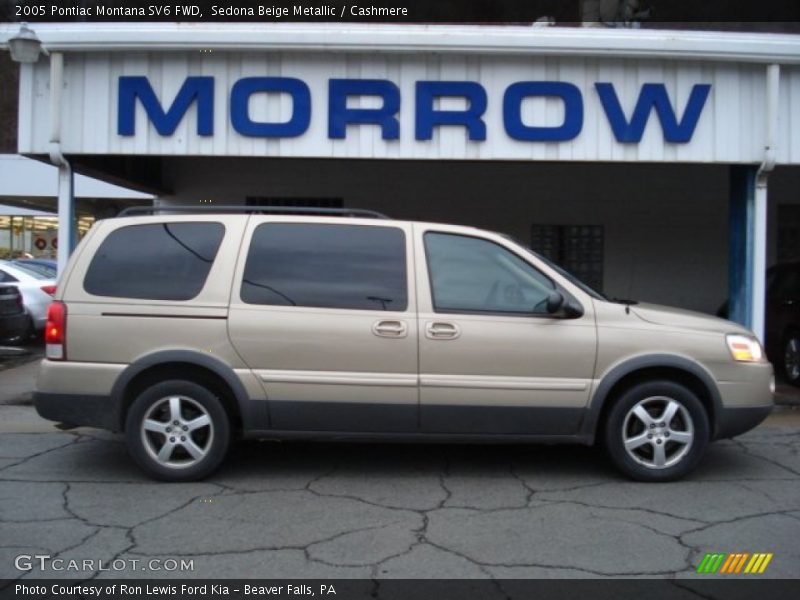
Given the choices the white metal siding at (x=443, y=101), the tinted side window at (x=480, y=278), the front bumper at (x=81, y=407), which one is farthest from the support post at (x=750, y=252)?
the front bumper at (x=81, y=407)

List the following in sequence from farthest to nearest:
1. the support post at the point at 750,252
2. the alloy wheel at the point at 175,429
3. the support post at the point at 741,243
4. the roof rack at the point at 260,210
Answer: the support post at the point at 741,243 → the support post at the point at 750,252 → the roof rack at the point at 260,210 → the alloy wheel at the point at 175,429

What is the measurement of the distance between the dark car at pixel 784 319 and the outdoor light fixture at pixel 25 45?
9.09 meters

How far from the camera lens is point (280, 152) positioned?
811cm

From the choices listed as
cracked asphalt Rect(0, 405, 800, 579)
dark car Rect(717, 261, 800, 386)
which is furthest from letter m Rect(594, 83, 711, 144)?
cracked asphalt Rect(0, 405, 800, 579)

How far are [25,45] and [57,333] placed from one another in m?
3.84

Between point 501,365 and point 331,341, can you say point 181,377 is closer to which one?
point 331,341

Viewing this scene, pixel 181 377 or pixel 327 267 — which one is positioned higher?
pixel 327 267

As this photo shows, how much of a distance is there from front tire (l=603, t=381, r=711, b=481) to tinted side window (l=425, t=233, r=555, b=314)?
94 cm

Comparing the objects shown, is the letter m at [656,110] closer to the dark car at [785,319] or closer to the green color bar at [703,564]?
the dark car at [785,319]

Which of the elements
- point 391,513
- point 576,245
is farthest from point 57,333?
point 576,245

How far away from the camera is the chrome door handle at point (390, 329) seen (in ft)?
17.0

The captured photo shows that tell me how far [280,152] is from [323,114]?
61cm

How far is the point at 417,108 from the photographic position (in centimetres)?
802

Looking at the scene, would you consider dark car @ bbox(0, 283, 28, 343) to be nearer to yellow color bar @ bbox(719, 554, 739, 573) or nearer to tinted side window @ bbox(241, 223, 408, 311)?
tinted side window @ bbox(241, 223, 408, 311)
